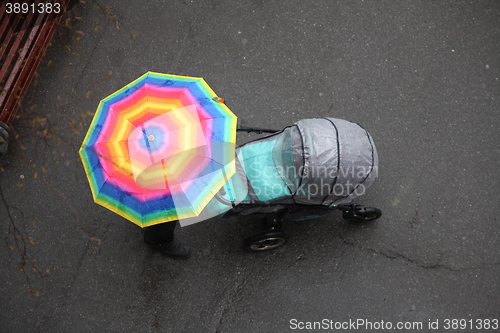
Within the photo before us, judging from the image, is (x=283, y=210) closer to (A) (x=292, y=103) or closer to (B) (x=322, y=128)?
(B) (x=322, y=128)

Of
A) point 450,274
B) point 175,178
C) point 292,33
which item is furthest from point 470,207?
point 175,178

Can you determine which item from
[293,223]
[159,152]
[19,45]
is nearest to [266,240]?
[293,223]

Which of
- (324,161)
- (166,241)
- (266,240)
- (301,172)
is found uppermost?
(324,161)

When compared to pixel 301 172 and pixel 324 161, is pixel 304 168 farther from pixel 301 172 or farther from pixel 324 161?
pixel 324 161

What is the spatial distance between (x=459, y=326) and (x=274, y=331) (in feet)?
5.81

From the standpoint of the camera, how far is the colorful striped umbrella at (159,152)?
10.5 ft

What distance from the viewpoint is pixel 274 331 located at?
4.23 meters

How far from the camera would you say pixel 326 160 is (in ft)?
10.7

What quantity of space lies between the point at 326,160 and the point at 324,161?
0.06 feet

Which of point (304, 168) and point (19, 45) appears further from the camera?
point (19, 45)

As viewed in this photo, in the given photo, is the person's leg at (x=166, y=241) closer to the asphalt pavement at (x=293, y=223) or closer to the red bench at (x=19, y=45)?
the asphalt pavement at (x=293, y=223)

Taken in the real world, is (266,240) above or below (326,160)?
below

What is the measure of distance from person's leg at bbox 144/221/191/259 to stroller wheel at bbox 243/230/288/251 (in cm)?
62

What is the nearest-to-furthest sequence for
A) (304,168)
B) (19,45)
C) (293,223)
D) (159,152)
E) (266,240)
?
1. (159,152)
2. (304,168)
3. (266,240)
4. (293,223)
5. (19,45)
